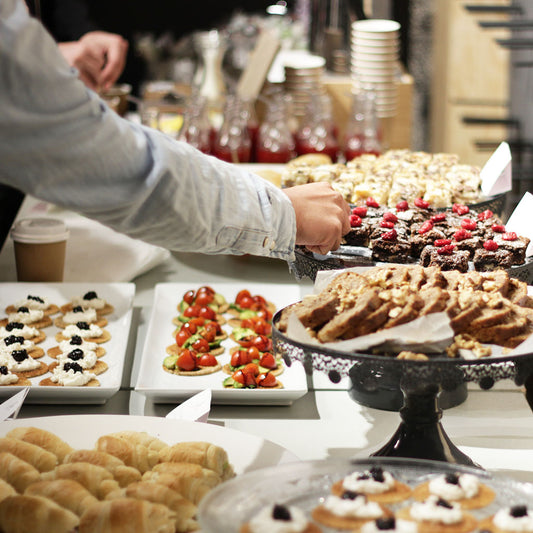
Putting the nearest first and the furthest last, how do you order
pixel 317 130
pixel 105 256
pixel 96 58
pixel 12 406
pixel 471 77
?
pixel 12 406, pixel 105 256, pixel 317 130, pixel 96 58, pixel 471 77

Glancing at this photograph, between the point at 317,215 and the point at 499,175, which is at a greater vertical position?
the point at 317,215

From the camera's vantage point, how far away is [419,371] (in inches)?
46.1

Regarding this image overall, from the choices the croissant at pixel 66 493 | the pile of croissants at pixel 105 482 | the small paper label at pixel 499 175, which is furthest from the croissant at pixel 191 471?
the small paper label at pixel 499 175

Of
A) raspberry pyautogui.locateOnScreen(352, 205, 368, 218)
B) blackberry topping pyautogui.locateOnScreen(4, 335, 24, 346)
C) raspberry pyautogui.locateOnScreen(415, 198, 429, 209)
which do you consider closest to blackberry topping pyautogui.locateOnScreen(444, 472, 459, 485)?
raspberry pyautogui.locateOnScreen(352, 205, 368, 218)

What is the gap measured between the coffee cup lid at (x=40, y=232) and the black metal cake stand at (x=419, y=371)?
112 centimetres

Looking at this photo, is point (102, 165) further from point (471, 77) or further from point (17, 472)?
point (471, 77)

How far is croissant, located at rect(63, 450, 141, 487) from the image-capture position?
4.10 feet

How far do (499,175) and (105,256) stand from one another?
3.69 feet

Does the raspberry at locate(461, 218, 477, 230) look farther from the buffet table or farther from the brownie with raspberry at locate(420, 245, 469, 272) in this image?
the buffet table

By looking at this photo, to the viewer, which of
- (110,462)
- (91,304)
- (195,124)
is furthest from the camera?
(195,124)

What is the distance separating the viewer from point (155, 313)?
208 cm

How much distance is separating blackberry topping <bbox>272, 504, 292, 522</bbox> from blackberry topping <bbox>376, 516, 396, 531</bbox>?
0.34 ft

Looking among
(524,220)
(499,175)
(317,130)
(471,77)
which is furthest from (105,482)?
(471,77)

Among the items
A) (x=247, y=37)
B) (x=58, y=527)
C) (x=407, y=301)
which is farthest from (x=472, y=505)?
(x=247, y=37)
